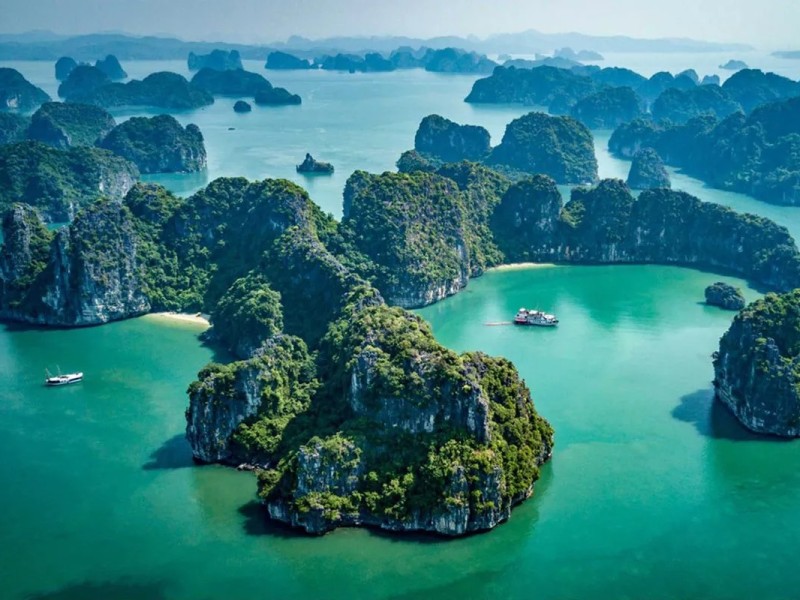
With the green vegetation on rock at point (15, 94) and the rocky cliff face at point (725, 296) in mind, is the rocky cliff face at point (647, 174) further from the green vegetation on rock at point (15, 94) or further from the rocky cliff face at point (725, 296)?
the green vegetation on rock at point (15, 94)

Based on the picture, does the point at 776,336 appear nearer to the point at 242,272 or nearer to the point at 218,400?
the point at 218,400

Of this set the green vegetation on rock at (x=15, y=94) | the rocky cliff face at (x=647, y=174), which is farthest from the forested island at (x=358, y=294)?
the green vegetation on rock at (x=15, y=94)

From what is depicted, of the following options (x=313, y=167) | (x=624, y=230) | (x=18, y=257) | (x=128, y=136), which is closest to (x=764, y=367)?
(x=624, y=230)

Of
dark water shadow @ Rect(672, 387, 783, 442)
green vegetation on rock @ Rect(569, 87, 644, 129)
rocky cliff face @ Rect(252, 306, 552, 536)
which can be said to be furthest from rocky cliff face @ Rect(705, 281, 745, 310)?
green vegetation on rock @ Rect(569, 87, 644, 129)

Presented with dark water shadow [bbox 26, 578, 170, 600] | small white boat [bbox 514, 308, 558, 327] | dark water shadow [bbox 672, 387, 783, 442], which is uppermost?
small white boat [bbox 514, 308, 558, 327]

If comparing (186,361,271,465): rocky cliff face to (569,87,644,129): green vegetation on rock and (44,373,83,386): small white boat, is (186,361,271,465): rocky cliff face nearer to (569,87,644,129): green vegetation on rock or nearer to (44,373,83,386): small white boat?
(44,373,83,386): small white boat

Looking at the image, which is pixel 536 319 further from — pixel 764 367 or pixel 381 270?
pixel 764 367
